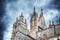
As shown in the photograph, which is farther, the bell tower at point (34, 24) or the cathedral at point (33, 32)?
the bell tower at point (34, 24)

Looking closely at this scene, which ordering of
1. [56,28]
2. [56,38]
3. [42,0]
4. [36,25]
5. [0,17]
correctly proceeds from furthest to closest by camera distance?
1. [36,25]
2. [56,28]
3. [56,38]
4. [42,0]
5. [0,17]

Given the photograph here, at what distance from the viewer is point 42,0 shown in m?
10.1

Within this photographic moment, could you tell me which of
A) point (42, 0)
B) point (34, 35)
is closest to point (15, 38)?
point (34, 35)

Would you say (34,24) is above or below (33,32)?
above

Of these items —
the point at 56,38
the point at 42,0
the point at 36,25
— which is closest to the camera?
the point at 42,0

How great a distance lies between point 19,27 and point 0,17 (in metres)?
7.05

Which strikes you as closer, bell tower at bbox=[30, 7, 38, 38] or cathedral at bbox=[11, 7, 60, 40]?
cathedral at bbox=[11, 7, 60, 40]

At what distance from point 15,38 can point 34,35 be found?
7.60ft

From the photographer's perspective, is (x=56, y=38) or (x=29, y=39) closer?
(x=56, y=38)

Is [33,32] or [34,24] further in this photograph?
[34,24]

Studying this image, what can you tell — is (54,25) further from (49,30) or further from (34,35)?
(34,35)

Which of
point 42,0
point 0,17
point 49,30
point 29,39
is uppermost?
point 42,0

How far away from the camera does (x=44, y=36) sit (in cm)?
1470

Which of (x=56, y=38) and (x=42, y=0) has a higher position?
(x=42, y=0)
